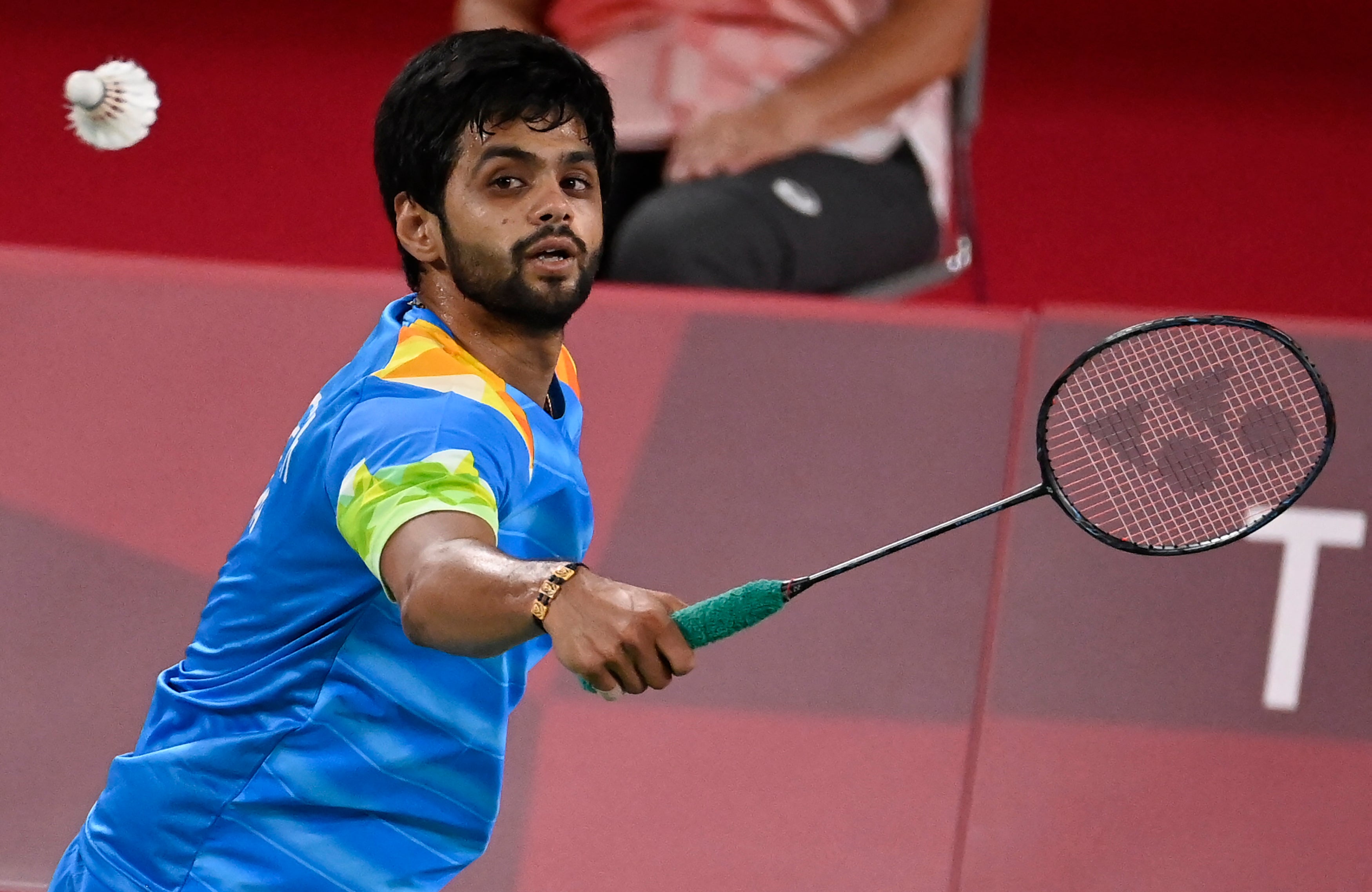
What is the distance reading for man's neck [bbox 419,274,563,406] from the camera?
1.73 metres

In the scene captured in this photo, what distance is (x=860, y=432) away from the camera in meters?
2.55

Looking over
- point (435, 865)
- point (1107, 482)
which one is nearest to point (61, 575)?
point (435, 865)

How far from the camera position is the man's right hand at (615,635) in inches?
50.5

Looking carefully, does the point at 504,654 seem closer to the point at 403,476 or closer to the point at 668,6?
the point at 403,476

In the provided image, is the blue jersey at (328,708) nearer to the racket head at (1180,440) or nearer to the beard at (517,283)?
the beard at (517,283)

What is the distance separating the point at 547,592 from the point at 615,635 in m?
0.06

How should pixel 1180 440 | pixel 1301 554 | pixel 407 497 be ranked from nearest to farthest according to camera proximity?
pixel 407 497
pixel 1180 440
pixel 1301 554

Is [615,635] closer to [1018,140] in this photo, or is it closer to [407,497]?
[407,497]

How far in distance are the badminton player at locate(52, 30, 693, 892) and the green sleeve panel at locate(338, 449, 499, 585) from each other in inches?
3.0

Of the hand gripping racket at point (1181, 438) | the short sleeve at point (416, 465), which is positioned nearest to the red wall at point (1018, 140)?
the hand gripping racket at point (1181, 438)

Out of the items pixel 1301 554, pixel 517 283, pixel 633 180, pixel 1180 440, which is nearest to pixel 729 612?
pixel 517 283

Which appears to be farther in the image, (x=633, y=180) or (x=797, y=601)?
(x=633, y=180)

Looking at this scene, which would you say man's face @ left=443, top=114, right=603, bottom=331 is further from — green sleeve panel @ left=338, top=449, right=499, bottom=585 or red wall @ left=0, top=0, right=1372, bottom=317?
red wall @ left=0, top=0, right=1372, bottom=317

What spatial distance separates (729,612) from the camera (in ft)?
4.68
